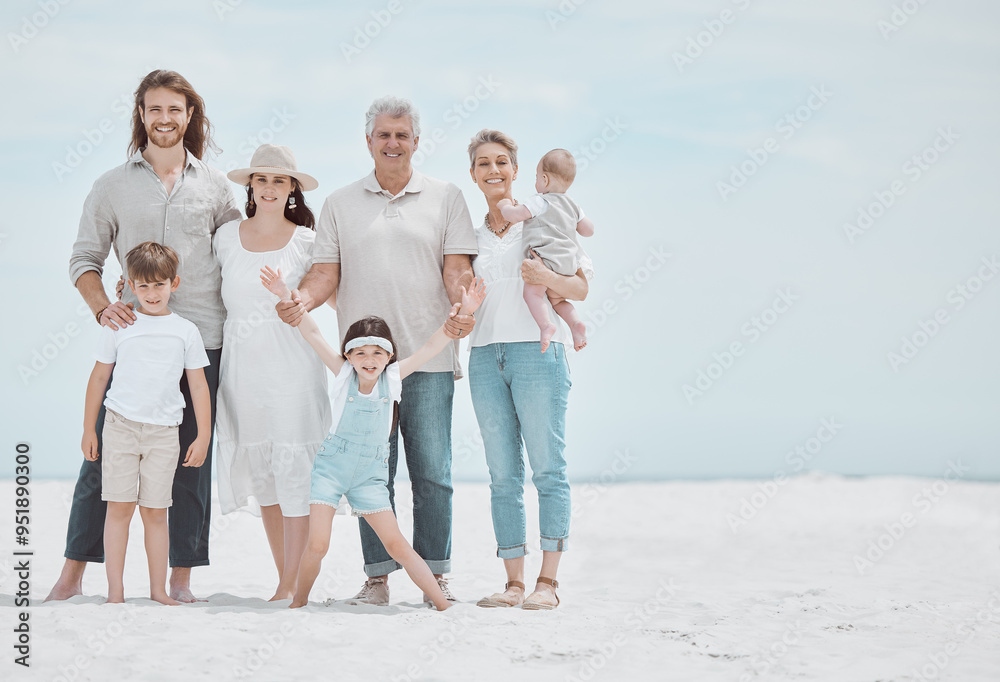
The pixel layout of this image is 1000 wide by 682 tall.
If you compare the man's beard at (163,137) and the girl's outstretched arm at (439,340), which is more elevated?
the man's beard at (163,137)

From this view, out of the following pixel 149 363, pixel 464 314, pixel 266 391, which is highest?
pixel 464 314

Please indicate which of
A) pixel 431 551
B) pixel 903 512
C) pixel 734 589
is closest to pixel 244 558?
pixel 431 551

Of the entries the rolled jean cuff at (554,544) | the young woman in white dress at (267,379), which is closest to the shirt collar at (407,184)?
the young woman in white dress at (267,379)

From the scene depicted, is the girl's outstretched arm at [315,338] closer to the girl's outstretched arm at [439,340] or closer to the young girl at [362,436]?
the young girl at [362,436]

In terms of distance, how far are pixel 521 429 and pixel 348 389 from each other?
0.83 metres

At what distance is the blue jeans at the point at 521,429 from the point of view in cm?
389

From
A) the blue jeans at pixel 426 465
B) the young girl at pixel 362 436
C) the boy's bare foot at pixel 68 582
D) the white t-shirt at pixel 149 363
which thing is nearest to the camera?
the young girl at pixel 362 436

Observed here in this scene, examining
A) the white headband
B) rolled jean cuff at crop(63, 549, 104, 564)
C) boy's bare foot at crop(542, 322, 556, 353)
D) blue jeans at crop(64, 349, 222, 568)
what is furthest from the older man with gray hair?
rolled jean cuff at crop(63, 549, 104, 564)

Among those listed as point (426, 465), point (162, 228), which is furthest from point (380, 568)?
point (162, 228)

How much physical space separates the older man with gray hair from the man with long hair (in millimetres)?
558

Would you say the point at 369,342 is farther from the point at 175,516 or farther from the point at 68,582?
the point at 68,582

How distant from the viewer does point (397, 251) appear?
13.3 ft

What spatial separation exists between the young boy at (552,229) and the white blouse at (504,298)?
0.16ft

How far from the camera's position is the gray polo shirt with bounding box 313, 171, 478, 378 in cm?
403
